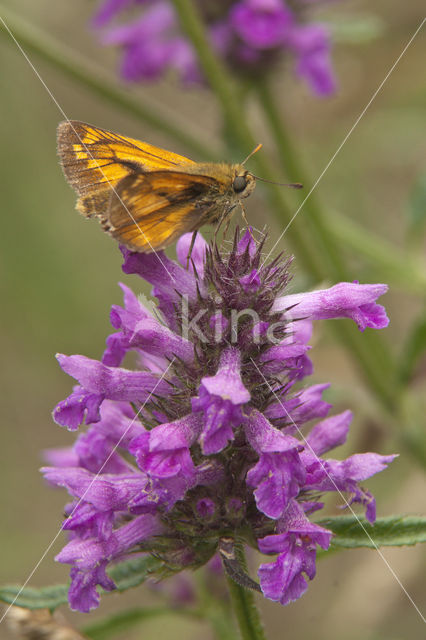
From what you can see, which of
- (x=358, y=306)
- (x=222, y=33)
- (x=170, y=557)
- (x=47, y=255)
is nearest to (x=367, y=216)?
(x=222, y=33)

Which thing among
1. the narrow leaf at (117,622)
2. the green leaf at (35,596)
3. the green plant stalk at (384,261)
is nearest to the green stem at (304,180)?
Answer: the green plant stalk at (384,261)

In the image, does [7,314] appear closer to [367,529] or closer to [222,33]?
[222,33]

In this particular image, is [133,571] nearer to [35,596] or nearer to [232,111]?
[35,596]

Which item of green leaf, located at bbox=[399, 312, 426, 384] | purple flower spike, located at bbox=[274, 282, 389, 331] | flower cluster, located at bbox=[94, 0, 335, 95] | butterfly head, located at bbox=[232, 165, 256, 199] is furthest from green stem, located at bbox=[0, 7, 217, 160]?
purple flower spike, located at bbox=[274, 282, 389, 331]

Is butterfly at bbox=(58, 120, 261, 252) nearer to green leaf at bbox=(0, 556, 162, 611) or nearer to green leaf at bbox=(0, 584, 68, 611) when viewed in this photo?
green leaf at bbox=(0, 556, 162, 611)

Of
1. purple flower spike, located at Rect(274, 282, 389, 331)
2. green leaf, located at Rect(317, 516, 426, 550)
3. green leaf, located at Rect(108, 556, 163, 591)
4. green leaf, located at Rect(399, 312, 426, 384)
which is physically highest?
purple flower spike, located at Rect(274, 282, 389, 331)

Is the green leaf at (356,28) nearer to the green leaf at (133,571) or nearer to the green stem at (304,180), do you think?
the green stem at (304,180)
